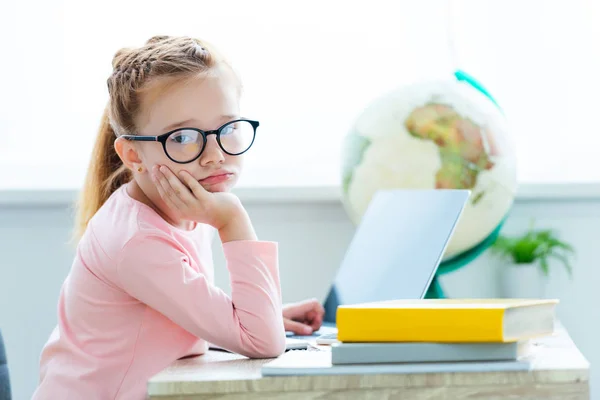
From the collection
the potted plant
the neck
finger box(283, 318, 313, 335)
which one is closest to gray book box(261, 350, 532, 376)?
the neck

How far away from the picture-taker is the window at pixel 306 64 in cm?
220

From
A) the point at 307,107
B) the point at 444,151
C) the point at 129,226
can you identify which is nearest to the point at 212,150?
the point at 129,226

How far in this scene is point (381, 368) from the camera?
0.74 metres

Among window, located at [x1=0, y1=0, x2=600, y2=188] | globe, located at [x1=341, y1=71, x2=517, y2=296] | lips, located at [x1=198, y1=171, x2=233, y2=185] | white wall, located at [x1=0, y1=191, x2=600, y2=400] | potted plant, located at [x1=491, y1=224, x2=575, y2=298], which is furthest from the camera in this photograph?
window, located at [x1=0, y1=0, x2=600, y2=188]

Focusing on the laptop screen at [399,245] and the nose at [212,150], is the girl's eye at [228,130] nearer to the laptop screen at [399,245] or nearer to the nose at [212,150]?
the nose at [212,150]

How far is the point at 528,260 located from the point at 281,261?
601 mm

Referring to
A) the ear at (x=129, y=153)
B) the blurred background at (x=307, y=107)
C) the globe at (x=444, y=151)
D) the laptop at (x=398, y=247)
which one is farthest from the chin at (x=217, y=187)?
the blurred background at (x=307, y=107)

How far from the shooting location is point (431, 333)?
0.76 m

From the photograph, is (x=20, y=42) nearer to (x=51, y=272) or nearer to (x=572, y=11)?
(x=51, y=272)

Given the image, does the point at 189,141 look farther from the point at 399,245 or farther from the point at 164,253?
the point at 399,245

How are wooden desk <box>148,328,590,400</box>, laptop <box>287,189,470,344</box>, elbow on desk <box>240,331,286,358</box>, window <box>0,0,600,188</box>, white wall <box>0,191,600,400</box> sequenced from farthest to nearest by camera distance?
window <box>0,0,600,188</box> < white wall <box>0,191,600,400</box> < laptop <box>287,189,470,344</box> < elbow on desk <box>240,331,286,358</box> < wooden desk <box>148,328,590,400</box>

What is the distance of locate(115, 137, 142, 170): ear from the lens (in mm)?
1096

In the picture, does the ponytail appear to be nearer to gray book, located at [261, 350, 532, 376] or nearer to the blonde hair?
the blonde hair

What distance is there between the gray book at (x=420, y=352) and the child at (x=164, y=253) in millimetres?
204
